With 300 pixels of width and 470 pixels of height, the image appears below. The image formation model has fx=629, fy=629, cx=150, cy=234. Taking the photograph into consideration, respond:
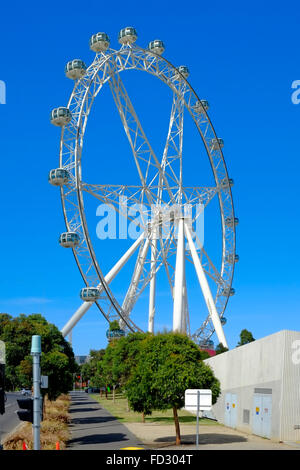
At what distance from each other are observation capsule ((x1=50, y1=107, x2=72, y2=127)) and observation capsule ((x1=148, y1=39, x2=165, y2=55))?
14.1m

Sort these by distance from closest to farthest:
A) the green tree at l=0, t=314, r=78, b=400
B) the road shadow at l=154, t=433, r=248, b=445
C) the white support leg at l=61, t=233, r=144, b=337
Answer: the road shadow at l=154, t=433, r=248, b=445 → the green tree at l=0, t=314, r=78, b=400 → the white support leg at l=61, t=233, r=144, b=337

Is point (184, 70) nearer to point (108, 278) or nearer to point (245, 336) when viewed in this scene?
point (108, 278)

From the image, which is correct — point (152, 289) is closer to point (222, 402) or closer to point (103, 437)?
point (222, 402)

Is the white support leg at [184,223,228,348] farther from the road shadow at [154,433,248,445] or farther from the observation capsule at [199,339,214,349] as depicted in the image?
the road shadow at [154,433,248,445]

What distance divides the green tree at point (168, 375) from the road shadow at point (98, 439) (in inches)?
90.5


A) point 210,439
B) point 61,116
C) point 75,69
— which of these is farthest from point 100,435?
point 75,69

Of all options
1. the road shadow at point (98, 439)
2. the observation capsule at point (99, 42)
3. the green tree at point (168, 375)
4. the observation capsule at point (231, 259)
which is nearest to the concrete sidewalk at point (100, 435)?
the road shadow at point (98, 439)

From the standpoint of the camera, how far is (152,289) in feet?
212

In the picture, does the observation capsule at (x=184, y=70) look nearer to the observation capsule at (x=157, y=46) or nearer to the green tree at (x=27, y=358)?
the observation capsule at (x=157, y=46)

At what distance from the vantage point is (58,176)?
4744 cm

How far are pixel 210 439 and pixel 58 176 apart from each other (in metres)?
24.4

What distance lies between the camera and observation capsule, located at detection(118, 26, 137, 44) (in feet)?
179

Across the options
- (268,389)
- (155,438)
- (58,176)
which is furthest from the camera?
(58,176)

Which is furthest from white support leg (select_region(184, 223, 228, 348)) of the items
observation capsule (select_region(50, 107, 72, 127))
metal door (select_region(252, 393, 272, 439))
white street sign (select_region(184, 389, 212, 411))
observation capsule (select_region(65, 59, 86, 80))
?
white street sign (select_region(184, 389, 212, 411))
